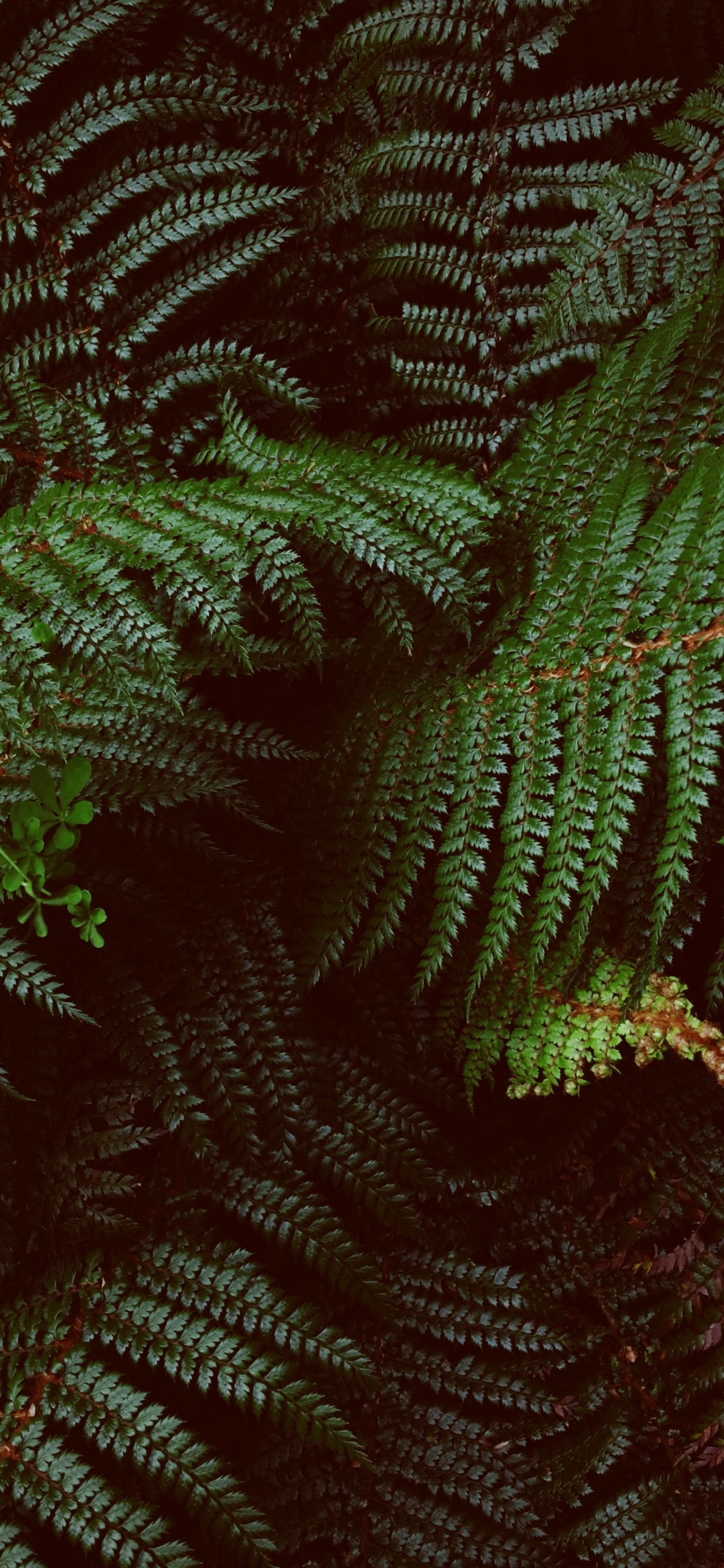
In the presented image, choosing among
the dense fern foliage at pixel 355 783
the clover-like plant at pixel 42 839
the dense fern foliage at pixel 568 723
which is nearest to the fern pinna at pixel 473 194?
the dense fern foliage at pixel 355 783

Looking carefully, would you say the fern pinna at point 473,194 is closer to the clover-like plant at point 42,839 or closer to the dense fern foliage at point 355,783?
the dense fern foliage at point 355,783

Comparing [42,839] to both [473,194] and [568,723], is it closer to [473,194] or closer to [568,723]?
[568,723]

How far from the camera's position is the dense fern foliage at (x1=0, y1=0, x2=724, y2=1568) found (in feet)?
5.05

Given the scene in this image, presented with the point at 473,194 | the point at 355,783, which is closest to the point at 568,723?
the point at 355,783

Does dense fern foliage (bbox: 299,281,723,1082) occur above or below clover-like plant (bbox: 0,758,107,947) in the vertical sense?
above

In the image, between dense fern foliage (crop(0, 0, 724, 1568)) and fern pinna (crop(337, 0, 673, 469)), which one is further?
fern pinna (crop(337, 0, 673, 469))

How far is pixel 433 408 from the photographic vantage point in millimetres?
2076

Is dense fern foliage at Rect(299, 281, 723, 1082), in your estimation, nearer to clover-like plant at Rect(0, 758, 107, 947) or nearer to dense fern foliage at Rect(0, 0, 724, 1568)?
dense fern foliage at Rect(0, 0, 724, 1568)

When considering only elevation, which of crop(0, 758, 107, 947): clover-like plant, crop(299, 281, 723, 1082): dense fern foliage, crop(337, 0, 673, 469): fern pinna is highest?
crop(337, 0, 673, 469): fern pinna

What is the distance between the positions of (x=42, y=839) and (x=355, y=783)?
0.54 meters

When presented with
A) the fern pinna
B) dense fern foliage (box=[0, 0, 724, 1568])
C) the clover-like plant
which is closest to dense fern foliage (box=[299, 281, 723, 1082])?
dense fern foliage (box=[0, 0, 724, 1568])

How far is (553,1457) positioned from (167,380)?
213cm

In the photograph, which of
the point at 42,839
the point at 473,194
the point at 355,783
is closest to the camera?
the point at 42,839

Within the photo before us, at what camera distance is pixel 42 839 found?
1491 millimetres
